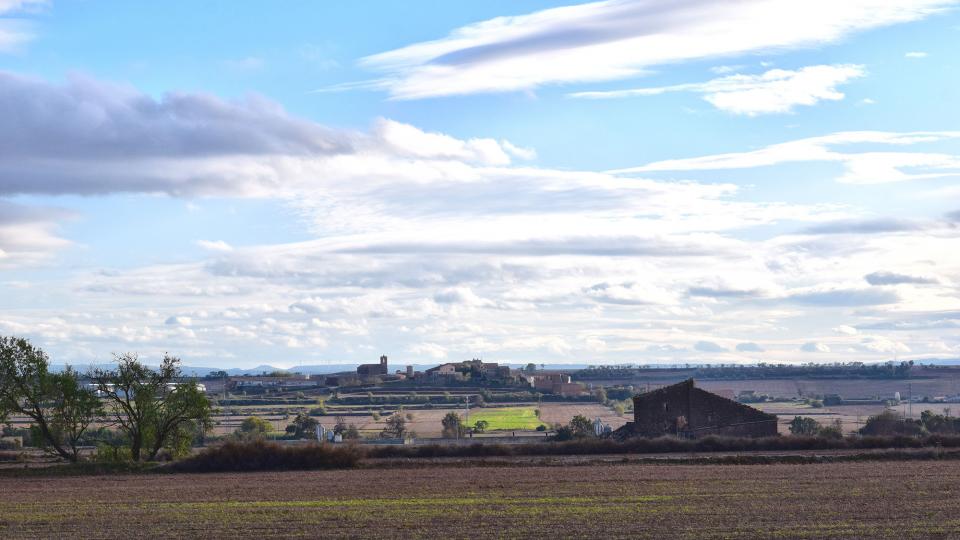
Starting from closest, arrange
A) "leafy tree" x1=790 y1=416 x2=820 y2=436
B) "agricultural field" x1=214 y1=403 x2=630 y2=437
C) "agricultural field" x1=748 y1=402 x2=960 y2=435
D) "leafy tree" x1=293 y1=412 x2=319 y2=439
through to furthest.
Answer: "leafy tree" x1=790 y1=416 x2=820 y2=436, "leafy tree" x1=293 y1=412 x2=319 y2=439, "agricultural field" x1=214 y1=403 x2=630 y2=437, "agricultural field" x1=748 y1=402 x2=960 y2=435

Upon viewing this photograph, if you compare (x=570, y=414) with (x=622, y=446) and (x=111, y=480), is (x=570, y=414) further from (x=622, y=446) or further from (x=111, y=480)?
(x=111, y=480)

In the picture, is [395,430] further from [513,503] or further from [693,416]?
[513,503]

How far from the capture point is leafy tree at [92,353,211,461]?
68.4 metres

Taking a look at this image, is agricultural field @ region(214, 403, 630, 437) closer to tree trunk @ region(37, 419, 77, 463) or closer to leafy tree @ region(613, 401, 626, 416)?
leafy tree @ region(613, 401, 626, 416)

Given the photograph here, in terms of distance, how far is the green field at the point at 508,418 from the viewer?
130250mm

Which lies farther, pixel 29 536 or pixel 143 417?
pixel 143 417

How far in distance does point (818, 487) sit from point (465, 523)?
51.5 feet

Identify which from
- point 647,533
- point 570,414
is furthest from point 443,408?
point 647,533

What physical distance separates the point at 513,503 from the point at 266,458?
23.8 metres

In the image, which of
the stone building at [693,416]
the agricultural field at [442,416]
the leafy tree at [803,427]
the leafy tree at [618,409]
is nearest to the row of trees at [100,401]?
the stone building at [693,416]

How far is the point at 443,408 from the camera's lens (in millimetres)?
182000

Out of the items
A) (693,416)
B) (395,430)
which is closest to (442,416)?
(395,430)

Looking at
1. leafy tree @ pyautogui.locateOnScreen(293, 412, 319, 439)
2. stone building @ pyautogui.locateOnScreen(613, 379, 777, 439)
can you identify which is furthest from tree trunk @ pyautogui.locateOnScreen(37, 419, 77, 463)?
leafy tree @ pyautogui.locateOnScreen(293, 412, 319, 439)

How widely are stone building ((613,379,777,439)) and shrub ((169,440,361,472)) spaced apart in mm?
23448
